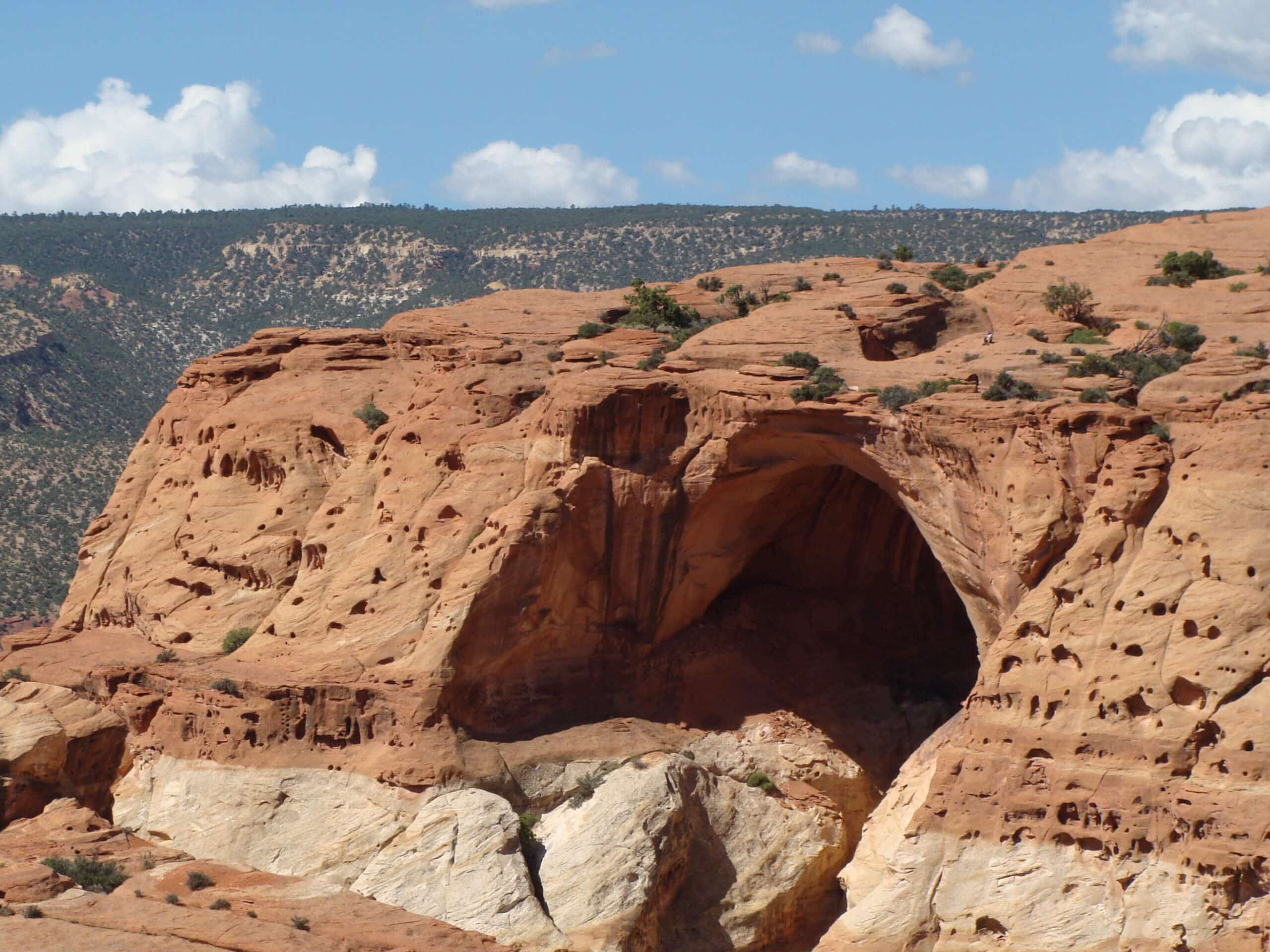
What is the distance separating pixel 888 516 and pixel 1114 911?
44.5ft

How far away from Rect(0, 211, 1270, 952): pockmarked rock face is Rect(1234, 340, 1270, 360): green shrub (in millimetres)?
613

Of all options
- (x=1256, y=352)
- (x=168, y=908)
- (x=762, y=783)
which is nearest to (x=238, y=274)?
(x=762, y=783)

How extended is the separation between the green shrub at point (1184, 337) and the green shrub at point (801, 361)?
6.54 metres

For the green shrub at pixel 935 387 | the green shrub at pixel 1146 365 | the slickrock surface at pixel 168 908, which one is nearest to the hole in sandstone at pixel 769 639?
the green shrub at pixel 935 387

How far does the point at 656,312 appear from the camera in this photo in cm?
4191

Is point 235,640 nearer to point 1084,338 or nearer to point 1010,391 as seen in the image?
point 1010,391

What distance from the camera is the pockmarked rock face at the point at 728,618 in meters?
27.5

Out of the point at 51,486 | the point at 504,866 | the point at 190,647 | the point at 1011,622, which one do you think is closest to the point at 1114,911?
the point at 1011,622

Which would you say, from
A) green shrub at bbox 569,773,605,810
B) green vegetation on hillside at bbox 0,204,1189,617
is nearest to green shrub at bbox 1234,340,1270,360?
green shrub at bbox 569,773,605,810

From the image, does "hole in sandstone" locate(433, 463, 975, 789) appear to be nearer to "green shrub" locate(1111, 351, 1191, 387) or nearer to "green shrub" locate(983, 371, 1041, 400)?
"green shrub" locate(983, 371, 1041, 400)

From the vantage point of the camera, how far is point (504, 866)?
3086cm

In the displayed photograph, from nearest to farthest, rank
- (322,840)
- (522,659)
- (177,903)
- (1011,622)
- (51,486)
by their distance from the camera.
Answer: (177,903), (1011,622), (322,840), (522,659), (51,486)

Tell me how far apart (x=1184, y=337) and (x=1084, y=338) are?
8.72 feet

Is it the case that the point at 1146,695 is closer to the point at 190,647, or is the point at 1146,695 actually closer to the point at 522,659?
the point at 522,659
